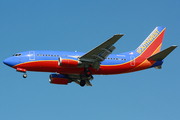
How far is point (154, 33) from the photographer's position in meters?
53.2

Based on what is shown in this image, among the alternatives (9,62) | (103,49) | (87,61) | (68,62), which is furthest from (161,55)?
(9,62)

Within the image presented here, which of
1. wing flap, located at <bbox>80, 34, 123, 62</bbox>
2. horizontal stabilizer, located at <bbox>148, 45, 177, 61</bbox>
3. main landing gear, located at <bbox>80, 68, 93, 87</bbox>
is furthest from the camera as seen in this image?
main landing gear, located at <bbox>80, 68, 93, 87</bbox>

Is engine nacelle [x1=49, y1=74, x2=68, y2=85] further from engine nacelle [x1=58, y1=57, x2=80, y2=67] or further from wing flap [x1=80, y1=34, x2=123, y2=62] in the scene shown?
wing flap [x1=80, y1=34, x2=123, y2=62]

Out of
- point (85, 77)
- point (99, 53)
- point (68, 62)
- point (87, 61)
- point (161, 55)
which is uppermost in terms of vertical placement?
point (99, 53)

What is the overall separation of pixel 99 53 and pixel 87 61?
7.58 ft

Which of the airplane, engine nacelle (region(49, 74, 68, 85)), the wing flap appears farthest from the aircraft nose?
the wing flap

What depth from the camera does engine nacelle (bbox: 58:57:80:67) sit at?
44.4 meters

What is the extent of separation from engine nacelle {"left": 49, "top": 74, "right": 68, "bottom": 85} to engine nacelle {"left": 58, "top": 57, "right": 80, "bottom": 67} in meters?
6.14

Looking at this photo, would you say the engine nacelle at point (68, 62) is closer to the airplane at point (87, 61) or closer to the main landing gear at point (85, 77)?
the airplane at point (87, 61)

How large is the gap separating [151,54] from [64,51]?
13.7m

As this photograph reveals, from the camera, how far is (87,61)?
45.9 metres

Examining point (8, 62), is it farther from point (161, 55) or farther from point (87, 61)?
point (161, 55)

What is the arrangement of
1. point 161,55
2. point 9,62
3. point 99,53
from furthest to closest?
1. point 161,55
2. point 9,62
3. point 99,53

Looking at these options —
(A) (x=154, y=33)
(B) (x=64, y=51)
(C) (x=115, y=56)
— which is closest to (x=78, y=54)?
(B) (x=64, y=51)
